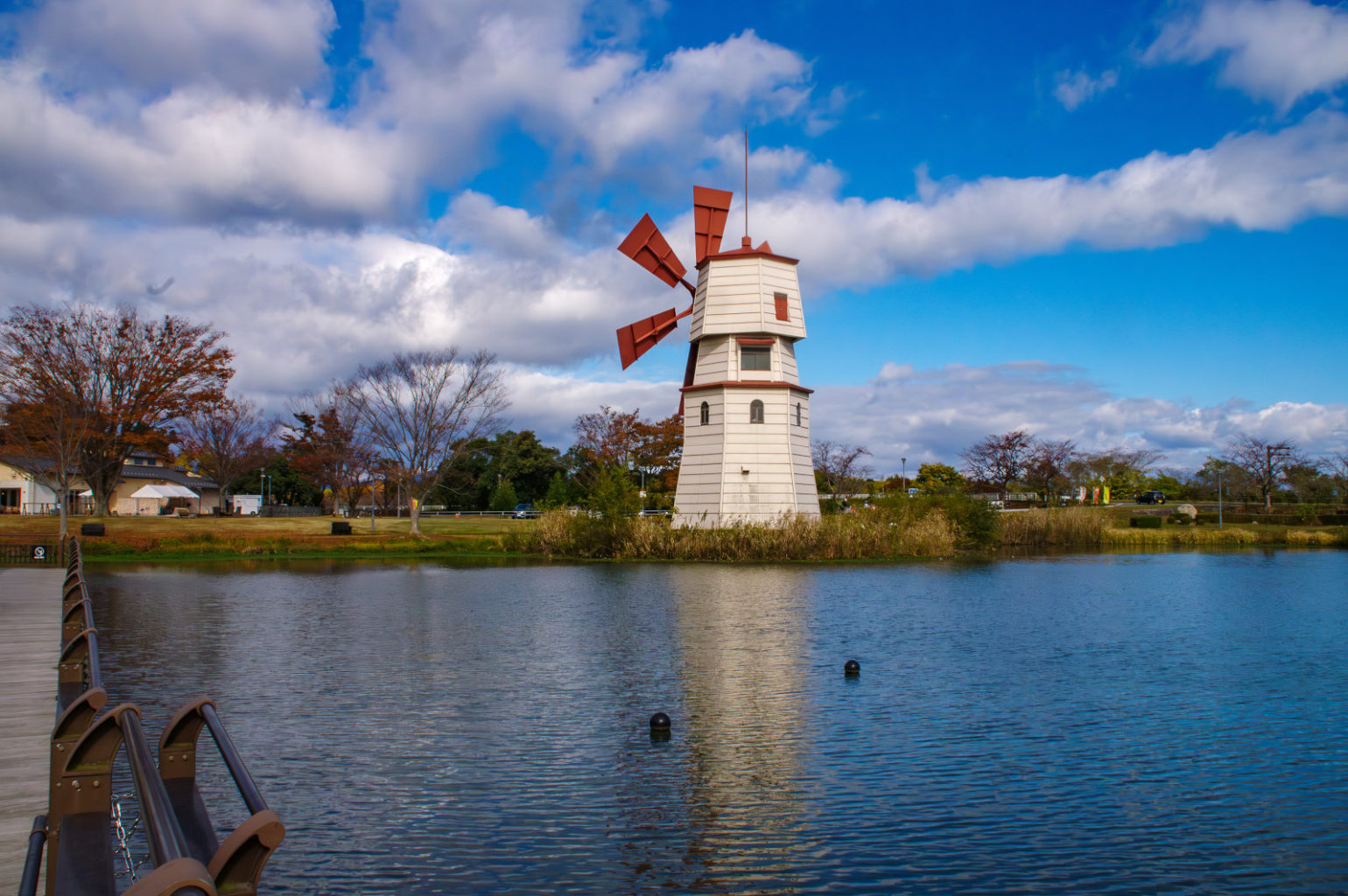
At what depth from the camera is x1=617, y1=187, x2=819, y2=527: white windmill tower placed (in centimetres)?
3500

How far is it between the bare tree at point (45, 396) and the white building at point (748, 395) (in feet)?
89.6

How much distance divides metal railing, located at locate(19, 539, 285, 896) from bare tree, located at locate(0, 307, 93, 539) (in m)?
41.4

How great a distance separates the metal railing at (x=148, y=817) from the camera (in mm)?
2752

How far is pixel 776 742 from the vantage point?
9.77 metres

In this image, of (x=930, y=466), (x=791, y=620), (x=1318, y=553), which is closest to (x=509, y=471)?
(x=930, y=466)

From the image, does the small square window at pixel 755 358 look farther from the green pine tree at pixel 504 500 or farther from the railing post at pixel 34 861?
the green pine tree at pixel 504 500

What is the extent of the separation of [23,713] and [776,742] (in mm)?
7186

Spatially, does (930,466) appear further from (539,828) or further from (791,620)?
(539,828)

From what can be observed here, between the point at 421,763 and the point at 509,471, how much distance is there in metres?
75.0

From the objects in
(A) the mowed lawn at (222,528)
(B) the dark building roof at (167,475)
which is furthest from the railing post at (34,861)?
(B) the dark building roof at (167,475)

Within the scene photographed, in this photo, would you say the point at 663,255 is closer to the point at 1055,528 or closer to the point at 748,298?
the point at 748,298

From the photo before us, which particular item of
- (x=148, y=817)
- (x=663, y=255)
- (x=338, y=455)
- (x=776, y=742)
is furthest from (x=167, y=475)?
(x=148, y=817)

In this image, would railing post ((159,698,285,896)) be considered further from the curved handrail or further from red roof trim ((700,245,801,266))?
red roof trim ((700,245,801,266))

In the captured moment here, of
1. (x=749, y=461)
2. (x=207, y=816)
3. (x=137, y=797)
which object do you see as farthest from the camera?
(x=749, y=461)
